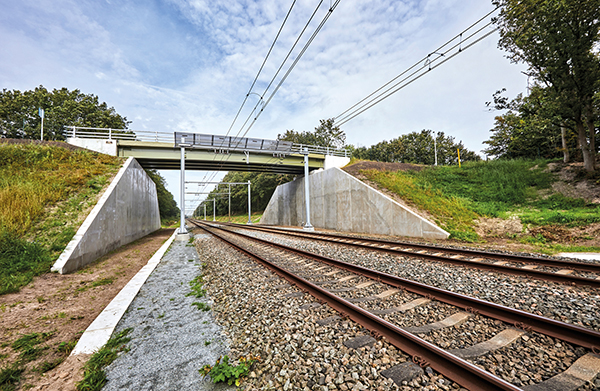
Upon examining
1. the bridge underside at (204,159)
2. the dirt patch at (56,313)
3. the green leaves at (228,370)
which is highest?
the bridge underside at (204,159)

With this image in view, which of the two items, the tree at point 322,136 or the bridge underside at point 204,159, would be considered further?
the tree at point 322,136

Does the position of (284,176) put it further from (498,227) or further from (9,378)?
(9,378)

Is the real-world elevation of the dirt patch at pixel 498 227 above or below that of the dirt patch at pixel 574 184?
below

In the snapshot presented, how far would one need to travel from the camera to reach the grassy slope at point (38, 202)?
7371mm

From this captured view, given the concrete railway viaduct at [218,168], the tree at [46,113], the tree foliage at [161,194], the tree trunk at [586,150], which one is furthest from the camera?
the tree foliage at [161,194]

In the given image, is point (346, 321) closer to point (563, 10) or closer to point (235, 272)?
point (235, 272)

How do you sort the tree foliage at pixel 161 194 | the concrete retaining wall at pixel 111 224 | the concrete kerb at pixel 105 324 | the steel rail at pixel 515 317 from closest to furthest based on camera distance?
the steel rail at pixel 515 317
the concrete kerb at pixel 105 324
the concrete retaining wall at pixel 111 224
the tree foliage at pixel 161 194

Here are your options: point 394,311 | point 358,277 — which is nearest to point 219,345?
point 394,311

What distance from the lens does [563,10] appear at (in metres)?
14.1

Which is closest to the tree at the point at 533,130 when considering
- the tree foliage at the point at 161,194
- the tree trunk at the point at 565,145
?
the tree trunk at the point at 565,145

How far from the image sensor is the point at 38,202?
9.70 meters

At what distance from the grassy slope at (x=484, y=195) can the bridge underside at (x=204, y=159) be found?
820cm

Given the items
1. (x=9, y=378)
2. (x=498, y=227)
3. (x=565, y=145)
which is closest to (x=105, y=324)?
(x=9, y=378)

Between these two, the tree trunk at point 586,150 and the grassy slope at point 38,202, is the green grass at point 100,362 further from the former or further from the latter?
the tree trunk at point 586,150
